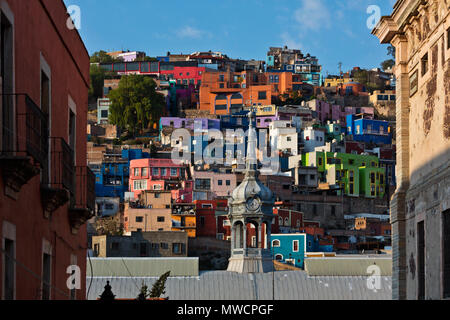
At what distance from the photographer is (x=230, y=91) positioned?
15788 centimetres

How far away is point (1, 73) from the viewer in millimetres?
13156

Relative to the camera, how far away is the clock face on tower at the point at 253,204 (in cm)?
8712

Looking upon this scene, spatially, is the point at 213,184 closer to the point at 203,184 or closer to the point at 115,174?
the point at 203,184

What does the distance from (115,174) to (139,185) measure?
20.0 ft

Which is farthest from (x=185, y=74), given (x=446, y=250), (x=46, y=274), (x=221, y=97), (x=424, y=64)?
(x=46, y=274)

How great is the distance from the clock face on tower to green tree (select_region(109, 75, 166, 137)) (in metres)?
59.9

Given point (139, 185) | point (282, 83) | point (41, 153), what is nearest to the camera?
point (41, 153)

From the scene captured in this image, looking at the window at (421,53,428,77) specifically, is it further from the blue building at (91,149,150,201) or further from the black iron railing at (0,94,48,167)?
the blue building at (91,149,150,201)

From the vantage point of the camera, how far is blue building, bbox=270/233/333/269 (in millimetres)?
101688

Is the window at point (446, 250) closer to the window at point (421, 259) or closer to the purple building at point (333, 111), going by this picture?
the window at point (421, 259)

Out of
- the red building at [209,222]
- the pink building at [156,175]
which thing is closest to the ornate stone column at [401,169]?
the red building at [209,222]

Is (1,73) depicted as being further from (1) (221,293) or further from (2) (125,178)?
(2) (125,178)

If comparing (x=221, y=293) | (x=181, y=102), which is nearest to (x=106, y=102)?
(x=181, y=102)
